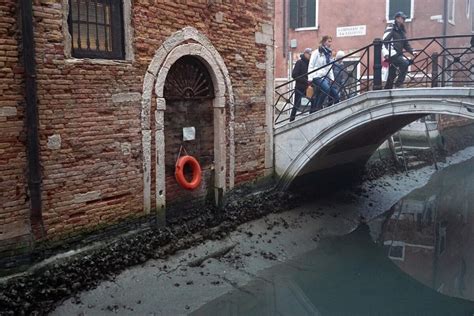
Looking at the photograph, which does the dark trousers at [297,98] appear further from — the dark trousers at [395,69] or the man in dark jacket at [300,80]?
the dark trousers at [395,69]

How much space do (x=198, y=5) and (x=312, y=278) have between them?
3.86 meters

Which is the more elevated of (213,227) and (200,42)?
(200,42)

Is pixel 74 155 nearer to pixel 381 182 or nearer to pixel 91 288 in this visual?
pixel 91 288

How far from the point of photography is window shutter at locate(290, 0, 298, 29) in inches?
617

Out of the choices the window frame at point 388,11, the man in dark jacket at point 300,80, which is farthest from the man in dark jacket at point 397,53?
the window frame at point 388,11

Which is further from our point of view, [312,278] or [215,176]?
[215,176]

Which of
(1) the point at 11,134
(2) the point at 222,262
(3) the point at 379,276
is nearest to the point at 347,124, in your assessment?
(3) the point at 379,276

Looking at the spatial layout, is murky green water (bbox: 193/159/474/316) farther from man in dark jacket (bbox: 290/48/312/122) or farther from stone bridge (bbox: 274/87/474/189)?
man in dark jacket (bbox: 290/48/312/122)

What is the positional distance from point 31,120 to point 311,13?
1216 cm

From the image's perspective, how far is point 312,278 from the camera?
6.68m

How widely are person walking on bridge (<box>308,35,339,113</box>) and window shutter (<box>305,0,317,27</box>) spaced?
732cm

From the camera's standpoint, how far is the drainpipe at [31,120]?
15.6 ft

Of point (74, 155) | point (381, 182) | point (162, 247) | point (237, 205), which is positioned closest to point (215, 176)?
point (237, 205)

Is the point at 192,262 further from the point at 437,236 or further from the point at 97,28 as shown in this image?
the point at 437,236
